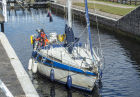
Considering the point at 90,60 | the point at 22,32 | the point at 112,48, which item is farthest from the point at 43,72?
the point at 22,32

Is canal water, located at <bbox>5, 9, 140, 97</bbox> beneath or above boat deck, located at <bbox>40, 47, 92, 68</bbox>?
beneath

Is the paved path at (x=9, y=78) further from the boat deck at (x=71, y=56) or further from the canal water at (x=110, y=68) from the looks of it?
the boat deck at (x=71, y=56)

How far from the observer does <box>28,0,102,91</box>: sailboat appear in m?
20.9

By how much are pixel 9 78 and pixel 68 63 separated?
716 cm

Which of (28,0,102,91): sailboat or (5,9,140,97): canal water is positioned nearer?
(28,0,102,91): sailboat

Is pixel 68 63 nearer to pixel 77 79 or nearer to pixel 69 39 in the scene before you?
pixel 77 79

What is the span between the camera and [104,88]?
2252 centimetres

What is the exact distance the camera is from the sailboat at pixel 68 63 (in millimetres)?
20938

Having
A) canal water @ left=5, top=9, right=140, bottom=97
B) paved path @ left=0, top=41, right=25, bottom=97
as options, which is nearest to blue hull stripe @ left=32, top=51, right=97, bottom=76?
canal water @ left=5, top=9, right=140, bottom=97

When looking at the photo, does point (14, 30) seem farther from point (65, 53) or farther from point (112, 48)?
point (65, 53)

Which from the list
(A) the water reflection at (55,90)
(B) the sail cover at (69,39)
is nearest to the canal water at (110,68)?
(A) the water reflection at (55,90)

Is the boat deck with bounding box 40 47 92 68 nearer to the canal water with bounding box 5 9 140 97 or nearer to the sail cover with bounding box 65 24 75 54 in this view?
the sail cover with bounding box 65 24 75 54

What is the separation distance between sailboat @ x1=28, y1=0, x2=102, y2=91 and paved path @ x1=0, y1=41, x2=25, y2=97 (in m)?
4.39

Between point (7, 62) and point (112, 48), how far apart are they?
18.9 meters
